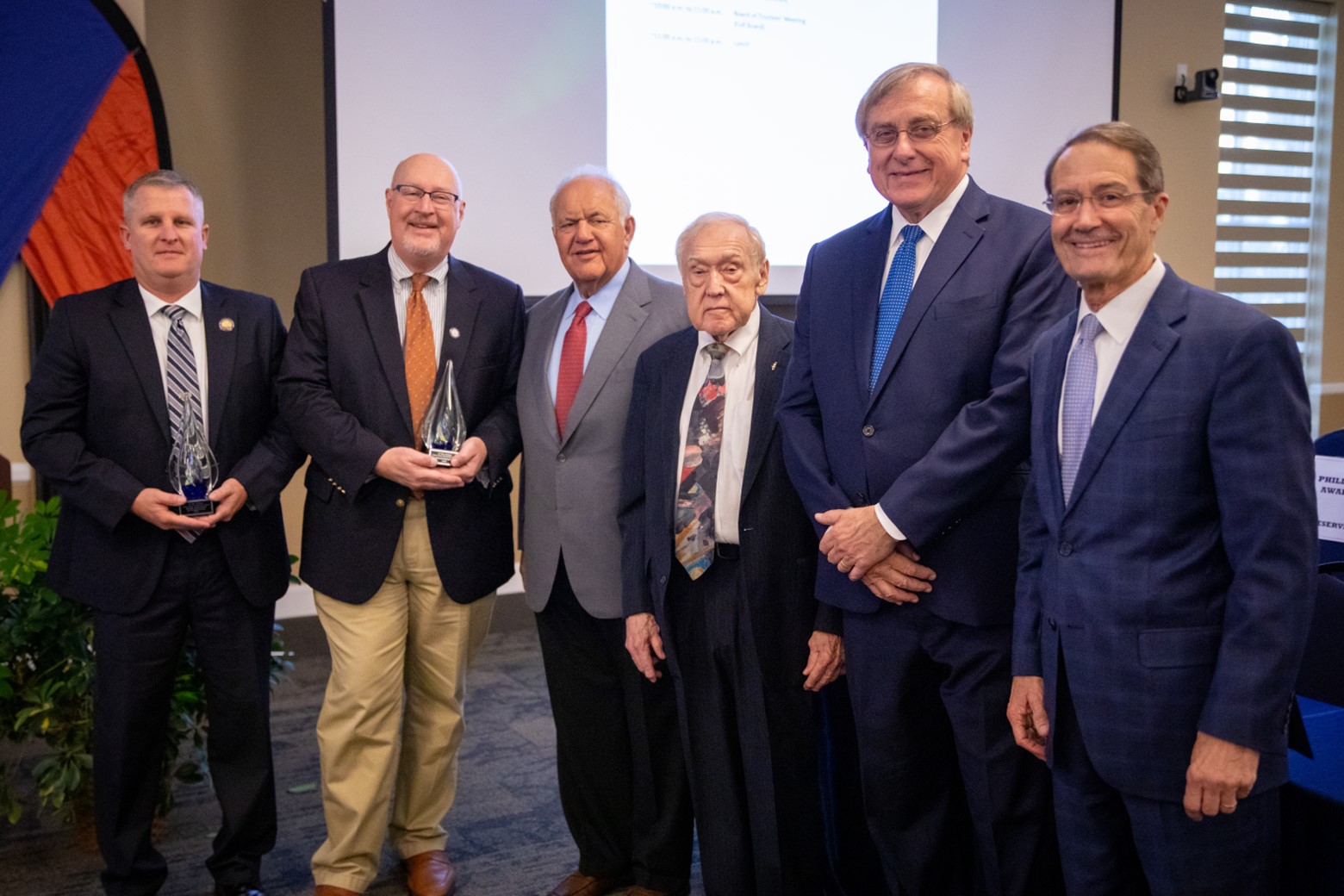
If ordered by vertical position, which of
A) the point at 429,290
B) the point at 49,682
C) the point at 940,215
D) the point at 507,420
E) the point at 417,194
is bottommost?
the point at 49,682

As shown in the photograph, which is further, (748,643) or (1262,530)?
(748,643)

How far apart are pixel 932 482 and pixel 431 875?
163 cm

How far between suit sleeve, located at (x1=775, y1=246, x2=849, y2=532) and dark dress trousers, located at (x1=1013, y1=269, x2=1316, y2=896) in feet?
1.70

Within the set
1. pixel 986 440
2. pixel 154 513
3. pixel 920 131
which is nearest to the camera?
pixel 986 440

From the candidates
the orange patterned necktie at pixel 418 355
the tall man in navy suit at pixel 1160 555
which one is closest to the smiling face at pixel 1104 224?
the tall man in navy suit at pixel 1160 555

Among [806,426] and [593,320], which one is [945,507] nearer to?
[806,426]

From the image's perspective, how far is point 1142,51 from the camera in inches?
235

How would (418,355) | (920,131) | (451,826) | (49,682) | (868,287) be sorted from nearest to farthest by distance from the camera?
(920,131)
(868,287)
(418,355)
(49,682)
(451,826)

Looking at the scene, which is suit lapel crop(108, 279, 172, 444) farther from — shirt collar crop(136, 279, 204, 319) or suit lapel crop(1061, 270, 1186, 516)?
suit lapel crop(1061, 270, 1186, 516)

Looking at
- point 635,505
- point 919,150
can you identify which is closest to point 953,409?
point 919,150

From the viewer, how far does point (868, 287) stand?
2.12 meters

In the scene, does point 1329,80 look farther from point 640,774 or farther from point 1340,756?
point 640,774

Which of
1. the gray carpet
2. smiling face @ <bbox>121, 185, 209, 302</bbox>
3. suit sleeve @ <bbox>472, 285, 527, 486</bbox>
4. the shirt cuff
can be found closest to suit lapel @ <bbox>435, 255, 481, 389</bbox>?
suit sleeve @ <bbox>472, 285, 527, 486</bbox>

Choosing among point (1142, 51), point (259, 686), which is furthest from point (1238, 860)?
point (1142, 51)
